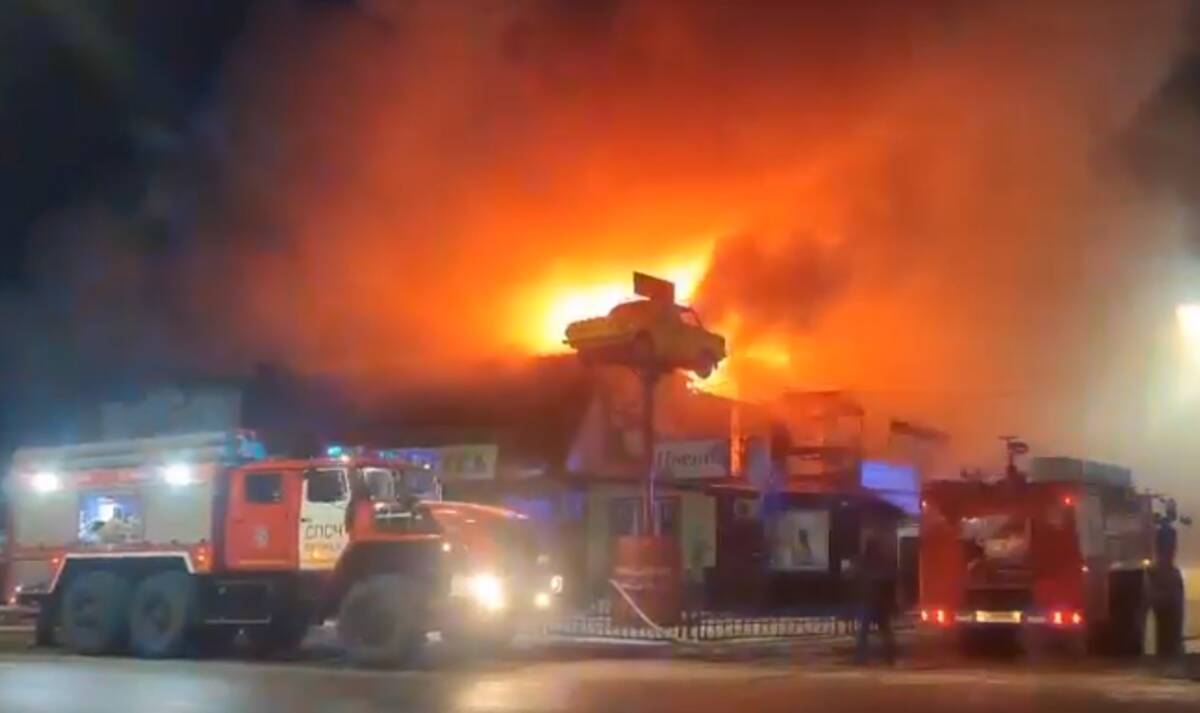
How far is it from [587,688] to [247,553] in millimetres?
5734

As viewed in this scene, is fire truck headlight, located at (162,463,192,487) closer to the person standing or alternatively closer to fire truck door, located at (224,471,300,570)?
fire truck door, located at (224,471,300,570)

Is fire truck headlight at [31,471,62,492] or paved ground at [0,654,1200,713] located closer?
paved ground at [0,654,1200,713]

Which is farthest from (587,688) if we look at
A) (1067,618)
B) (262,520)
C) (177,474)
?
(177,474)

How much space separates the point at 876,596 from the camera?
16.8m

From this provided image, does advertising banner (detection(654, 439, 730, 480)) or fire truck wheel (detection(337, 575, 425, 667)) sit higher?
advertising banner (detection(654, 439, 730, 480))

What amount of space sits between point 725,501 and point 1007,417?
646 cm

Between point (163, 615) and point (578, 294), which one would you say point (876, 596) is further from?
point (578, 294)

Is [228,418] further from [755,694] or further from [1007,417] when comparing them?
[755,694]

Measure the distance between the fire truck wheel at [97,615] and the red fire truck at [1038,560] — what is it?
940 cm

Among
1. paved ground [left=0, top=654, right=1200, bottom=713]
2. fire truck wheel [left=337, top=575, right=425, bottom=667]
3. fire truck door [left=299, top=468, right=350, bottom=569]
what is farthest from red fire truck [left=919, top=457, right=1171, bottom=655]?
fire truck door [left=299, top=468, right=350, bottom=569]

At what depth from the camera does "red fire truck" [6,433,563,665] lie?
16.3 meters

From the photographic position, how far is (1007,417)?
30.7 meters

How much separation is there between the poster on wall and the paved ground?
11.9m

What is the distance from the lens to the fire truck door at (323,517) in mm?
16875
